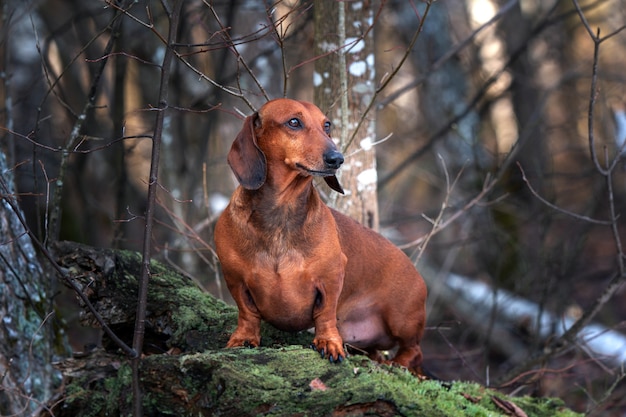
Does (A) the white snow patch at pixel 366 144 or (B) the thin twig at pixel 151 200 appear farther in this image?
(A) the white snow patch at pixel 366 144

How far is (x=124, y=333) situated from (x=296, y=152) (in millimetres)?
1471

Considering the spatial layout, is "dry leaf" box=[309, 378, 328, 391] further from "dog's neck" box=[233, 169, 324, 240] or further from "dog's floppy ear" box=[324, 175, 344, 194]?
"dog's floppy ear" box=[324, 175, 344, 194]

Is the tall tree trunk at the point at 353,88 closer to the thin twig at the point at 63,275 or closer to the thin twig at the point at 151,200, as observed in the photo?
the thin twig at the point at 151,200

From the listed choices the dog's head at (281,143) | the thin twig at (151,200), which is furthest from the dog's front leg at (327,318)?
the thin twig at (151,200)

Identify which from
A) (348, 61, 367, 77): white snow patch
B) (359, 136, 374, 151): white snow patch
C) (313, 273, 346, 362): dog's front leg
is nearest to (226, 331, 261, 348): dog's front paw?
(313, 273, 346, 362): dog's front leg

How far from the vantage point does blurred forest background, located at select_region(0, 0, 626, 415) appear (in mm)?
5832

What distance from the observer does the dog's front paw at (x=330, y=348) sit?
379 cm

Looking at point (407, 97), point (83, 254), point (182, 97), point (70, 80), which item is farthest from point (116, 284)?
point (407, 97)

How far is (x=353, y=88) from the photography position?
5.72 m

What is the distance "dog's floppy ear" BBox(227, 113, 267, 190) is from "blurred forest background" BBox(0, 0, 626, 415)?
1.47 m

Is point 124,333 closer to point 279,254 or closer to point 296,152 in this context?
point 279,254

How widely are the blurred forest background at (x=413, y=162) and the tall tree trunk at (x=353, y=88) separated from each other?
0.02 m

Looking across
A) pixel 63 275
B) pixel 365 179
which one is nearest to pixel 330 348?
pixel 63 275

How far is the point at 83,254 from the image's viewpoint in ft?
14.1
